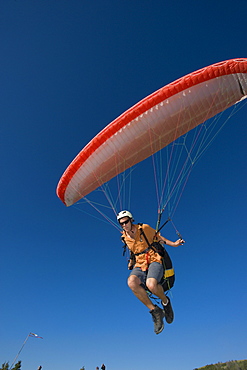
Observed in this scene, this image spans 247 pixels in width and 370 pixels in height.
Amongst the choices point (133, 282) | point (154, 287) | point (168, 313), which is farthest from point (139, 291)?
point (168, 313)

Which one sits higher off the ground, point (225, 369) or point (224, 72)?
point (224, 72)

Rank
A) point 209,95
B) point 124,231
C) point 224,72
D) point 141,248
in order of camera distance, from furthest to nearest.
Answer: point 209,95 < point 224,72 < point 124,231 < point 141,248

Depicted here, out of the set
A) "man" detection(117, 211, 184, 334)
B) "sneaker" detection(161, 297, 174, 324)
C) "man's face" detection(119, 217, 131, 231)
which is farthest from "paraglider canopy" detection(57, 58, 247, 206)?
"sneaker" detection(161, 297, 174, 324)

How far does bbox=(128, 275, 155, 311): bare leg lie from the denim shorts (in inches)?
4.8

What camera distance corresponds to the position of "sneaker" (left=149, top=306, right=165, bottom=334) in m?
4.77

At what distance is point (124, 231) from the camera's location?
5.70m

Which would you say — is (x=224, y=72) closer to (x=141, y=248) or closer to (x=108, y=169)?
(x=108, y=169)

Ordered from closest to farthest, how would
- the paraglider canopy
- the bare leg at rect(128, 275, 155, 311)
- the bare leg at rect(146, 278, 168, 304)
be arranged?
the bare leg at rect(146, 278, 168, 304) → the bare leg at rect(128, 275, 155, 311) → the paraglider canopy

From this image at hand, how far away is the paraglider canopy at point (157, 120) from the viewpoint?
650 centimetres

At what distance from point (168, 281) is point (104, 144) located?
4.44 m

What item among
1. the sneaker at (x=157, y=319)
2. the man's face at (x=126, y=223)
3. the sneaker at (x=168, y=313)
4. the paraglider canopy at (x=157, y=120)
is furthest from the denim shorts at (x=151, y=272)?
the paraglider canopy at (x=157, y=120)

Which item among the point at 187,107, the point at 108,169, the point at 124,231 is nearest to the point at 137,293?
the point at 124,231

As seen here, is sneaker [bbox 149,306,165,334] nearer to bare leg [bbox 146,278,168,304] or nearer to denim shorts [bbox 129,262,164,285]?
bare leg [bbox 146,278,168,304]

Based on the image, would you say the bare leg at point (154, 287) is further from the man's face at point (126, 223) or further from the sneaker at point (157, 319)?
the man's face at point (126, 223)
